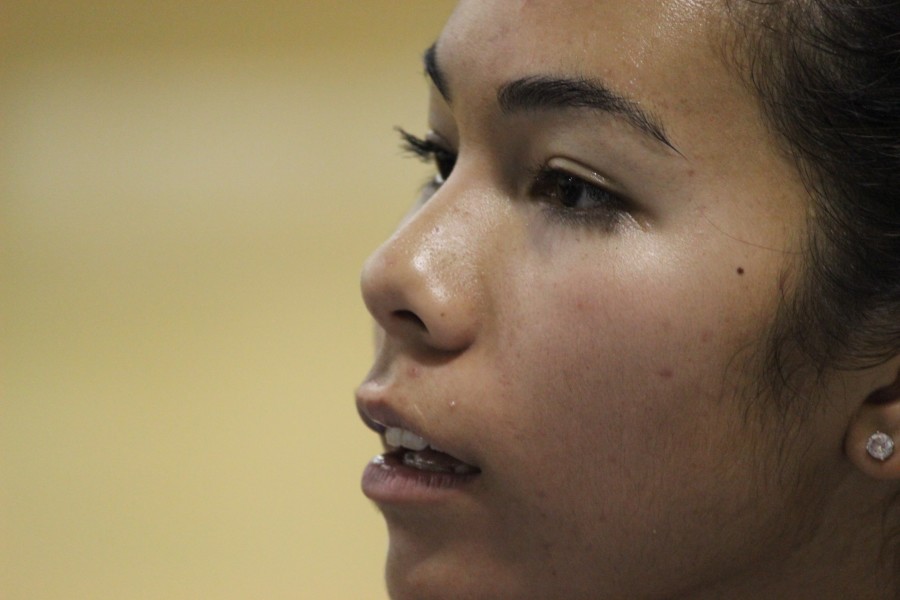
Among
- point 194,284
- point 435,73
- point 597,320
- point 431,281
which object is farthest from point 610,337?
point 194,284

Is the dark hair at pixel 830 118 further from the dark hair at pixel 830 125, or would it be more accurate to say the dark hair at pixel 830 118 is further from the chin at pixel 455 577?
the chin at pixel 455 577

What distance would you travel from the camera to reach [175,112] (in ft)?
6.85

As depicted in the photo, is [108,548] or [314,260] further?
[314,260]

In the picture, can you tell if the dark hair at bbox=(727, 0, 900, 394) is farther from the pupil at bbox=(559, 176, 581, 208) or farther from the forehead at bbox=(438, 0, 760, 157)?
the pupil at bbox=(559, 176, 581, 208)

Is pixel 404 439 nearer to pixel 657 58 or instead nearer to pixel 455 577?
pixel 455 577

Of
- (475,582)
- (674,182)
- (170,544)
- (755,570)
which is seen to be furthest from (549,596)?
(170,544)

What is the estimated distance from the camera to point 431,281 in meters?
0.73

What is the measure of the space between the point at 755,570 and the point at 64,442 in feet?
4.85

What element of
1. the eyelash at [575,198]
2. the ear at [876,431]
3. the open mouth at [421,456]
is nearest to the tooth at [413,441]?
the open mouth at [421,456]

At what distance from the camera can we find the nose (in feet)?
2.36

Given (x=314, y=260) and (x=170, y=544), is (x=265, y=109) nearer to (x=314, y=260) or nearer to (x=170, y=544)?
(x=314, y=260)

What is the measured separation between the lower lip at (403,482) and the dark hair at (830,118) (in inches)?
9.4

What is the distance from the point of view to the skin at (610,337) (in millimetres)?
704

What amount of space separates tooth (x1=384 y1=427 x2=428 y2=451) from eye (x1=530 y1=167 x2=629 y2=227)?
19 cm
